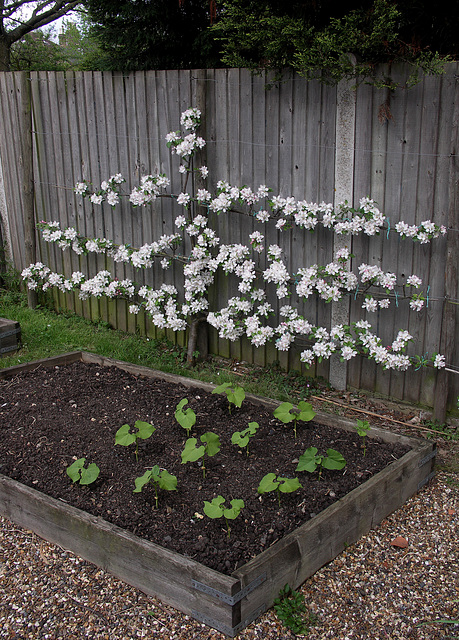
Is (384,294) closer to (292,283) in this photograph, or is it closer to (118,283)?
(292,283)

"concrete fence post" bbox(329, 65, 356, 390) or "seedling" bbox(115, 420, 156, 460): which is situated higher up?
"concrete fence post" bbox(329, 65, 356, 390)

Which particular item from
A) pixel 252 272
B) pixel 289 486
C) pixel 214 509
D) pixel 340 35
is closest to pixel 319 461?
pixel 289 486

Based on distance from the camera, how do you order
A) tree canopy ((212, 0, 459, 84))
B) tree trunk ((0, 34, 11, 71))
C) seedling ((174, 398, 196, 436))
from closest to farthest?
seedling ((174, 398, 196, 436)) < tree canopy ((212, 0, 459, 84)) < tree trunk ((0, 34, 11, 71))

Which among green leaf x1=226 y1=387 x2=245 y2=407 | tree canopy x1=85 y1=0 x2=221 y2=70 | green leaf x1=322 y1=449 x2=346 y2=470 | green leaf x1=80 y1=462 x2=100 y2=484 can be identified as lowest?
green leaf x1=80 y1=462 x2=100 y2=484

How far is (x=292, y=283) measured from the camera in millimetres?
4547

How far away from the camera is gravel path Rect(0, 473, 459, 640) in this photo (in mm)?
2367

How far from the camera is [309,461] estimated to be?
3.06 metres

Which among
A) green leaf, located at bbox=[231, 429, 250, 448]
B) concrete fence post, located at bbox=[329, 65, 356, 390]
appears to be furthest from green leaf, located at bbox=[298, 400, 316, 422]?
concrete fence post, located at bbox=[329, 65, 356, 390]

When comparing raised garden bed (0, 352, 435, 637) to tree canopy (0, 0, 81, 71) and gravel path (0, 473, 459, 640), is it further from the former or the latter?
tree canopy (0, 0, 81, 71)

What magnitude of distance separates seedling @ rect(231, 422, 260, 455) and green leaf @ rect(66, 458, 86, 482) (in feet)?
2.58

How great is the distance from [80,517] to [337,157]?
2.79 m

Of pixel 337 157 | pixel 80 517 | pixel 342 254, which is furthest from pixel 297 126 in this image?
pixel 80 517

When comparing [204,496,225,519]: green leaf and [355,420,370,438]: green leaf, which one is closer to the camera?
[204,496,225,519]: green leaf

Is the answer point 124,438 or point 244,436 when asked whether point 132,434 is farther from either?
point 244,436
